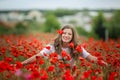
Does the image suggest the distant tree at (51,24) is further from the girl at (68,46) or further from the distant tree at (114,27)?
the distant tree at (114,27)

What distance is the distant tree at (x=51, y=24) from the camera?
2166mm

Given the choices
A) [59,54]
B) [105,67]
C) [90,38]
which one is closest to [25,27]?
[59,54]

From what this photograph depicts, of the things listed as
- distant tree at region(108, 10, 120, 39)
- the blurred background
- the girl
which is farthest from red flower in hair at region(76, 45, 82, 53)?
distant tree at region(108, 10, 120, 39)

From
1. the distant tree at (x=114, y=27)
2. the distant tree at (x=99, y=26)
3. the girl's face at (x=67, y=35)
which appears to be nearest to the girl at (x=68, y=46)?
the girl's face at (x=67, y=35)

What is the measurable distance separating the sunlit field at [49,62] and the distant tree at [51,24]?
7cm

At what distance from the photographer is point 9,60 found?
191cm

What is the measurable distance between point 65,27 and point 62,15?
7.9 inches

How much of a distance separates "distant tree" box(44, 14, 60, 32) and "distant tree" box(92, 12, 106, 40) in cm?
35

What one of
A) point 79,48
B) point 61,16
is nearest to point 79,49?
point 79,48

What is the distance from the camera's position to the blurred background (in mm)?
2223

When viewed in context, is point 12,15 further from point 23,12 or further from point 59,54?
point 59,54

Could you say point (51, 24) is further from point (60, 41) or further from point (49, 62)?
point (49, 62)

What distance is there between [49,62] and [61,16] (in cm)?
52

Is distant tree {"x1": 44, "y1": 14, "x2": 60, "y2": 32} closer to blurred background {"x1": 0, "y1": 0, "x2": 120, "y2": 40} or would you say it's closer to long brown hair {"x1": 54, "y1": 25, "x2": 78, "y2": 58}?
blurred background {"x1": 0, "y1": 0, "x2": 120, "y2": 40}
